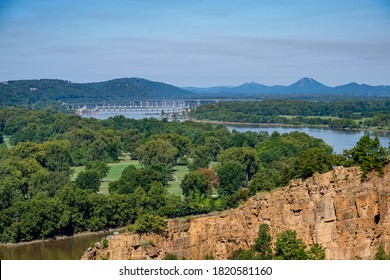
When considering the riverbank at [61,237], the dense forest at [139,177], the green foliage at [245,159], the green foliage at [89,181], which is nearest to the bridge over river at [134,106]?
the dense forest at [139,177]

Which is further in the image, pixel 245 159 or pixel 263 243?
pixel 245 159

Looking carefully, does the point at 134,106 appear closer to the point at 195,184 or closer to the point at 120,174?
the point at 120,174

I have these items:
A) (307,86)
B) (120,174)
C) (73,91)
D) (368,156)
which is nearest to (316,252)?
(368,156)

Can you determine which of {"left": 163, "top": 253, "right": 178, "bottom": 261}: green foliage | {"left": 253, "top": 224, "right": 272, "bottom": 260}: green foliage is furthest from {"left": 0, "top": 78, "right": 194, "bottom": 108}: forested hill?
{"left": 253, "top": 224, "right": 272, "bottom": 260}: green foliage

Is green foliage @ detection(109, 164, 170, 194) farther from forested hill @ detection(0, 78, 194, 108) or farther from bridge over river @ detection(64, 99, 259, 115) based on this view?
bridge over river @ detection(64, 99, 259, 115)

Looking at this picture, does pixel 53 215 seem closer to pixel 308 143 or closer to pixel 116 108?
pixel 308 143
